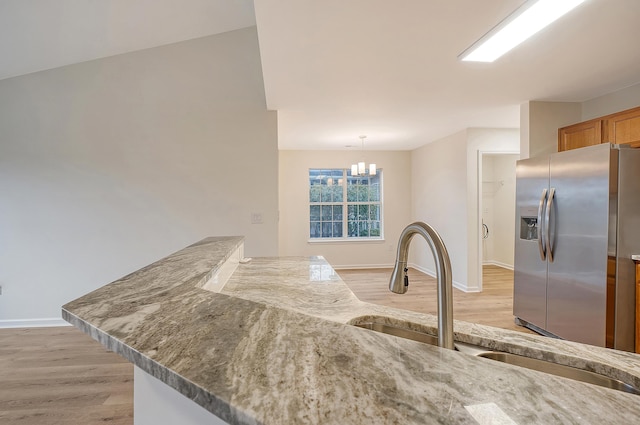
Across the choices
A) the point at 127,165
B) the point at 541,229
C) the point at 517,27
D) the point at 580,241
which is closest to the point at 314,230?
the point at 127,165

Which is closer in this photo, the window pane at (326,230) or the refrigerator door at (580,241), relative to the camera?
the refrigerator door at (580,241)

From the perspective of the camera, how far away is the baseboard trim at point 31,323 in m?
3.44

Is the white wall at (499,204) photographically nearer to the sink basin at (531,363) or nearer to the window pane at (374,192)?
the window pane at (374,192)

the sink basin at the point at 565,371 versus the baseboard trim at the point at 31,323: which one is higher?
the sink basin at the point at 565,371

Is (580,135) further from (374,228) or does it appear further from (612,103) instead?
(374,228)

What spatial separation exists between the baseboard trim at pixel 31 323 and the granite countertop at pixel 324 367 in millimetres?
3530

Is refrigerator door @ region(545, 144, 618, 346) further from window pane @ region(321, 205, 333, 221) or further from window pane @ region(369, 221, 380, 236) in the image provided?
window pane @ region(321, 205, 333, 221)

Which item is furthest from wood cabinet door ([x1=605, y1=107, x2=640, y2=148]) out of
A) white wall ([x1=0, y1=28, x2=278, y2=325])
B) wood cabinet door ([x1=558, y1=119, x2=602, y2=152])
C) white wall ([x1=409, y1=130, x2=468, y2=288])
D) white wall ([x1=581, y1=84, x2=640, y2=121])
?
white wall ([x1=0, y1=28, x2=278, y2=325])

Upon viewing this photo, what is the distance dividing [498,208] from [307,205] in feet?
13.4

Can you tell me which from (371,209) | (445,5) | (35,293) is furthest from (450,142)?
(35,293)

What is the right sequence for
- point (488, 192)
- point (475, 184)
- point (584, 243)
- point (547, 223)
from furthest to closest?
point (488, 192), point (475, 184), point (547, 223), point (584, 243)

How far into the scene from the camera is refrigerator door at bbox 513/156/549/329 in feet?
9.98

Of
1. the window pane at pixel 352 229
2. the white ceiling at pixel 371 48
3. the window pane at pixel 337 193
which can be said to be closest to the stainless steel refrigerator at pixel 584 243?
the white ceiling at pixel 371 48

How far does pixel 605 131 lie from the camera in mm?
2988
